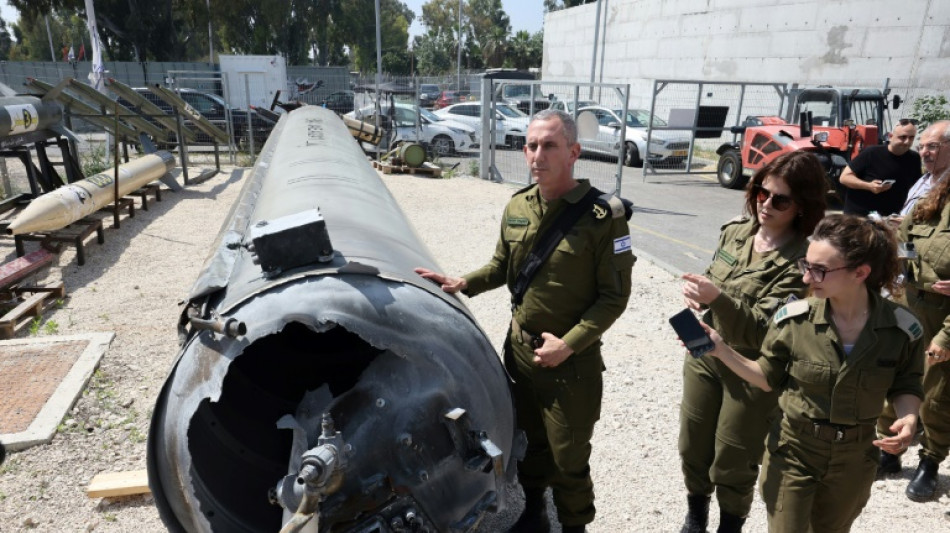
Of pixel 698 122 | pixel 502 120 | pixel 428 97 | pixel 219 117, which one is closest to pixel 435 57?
pixel 428 97

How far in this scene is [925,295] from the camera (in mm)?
3529

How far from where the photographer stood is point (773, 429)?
2.44 meters

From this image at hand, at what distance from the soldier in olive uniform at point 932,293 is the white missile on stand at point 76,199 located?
Answer: 8496 mm

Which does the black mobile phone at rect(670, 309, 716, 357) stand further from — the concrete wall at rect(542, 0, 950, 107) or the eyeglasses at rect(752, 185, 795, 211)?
the concrete wall at rect(542, 0, 950, 107)

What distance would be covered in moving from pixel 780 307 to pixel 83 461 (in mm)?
4016

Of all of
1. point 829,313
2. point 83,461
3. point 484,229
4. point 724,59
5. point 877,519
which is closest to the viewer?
point 829,313

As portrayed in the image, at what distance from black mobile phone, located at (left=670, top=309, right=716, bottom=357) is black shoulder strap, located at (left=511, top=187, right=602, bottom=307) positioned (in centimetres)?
67

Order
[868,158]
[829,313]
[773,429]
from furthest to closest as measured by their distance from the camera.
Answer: [868,158] → [773,429] → [829,313]

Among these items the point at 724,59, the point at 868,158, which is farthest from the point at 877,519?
the point at 724,59

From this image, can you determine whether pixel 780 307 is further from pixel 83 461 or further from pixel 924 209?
pixel 83 461

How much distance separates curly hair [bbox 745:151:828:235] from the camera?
249cm

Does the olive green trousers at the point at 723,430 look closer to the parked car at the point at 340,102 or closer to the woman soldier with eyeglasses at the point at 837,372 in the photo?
the woman soldier with eyeglasses at the point at 837,372

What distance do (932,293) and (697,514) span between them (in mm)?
1909

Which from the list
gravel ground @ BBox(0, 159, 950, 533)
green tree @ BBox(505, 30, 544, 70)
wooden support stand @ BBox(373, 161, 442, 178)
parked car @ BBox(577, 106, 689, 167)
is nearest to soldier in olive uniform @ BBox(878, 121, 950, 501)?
gravel ground @ BBox(0, 159, 950, 533)
